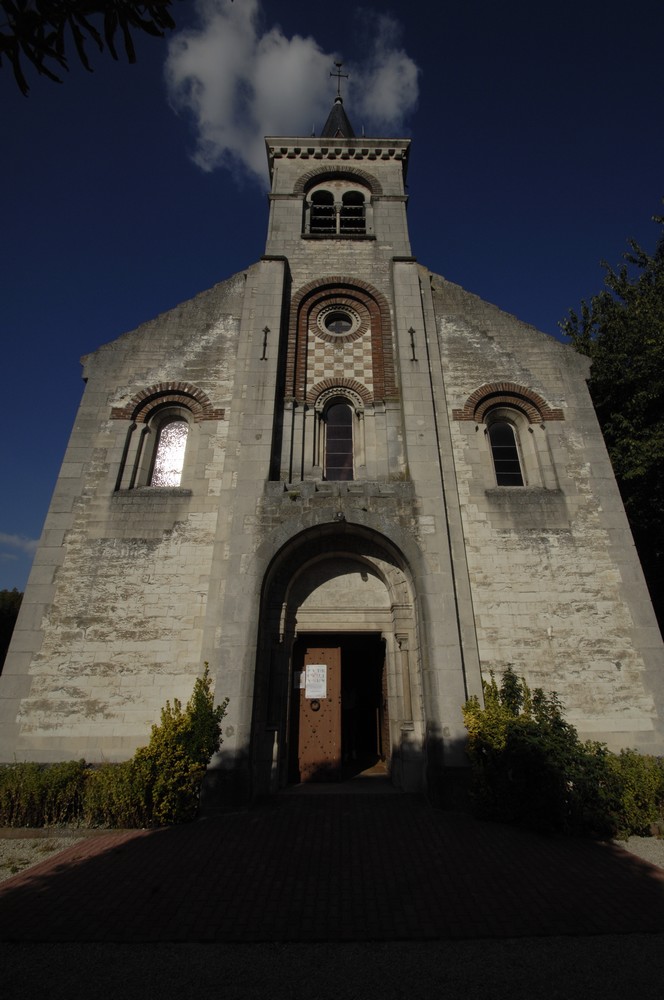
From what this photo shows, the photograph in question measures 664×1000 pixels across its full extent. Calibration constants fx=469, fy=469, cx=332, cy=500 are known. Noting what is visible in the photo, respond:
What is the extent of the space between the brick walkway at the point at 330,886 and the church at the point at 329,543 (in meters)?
1.45

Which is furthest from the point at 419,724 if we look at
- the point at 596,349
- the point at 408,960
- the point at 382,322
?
the point at 596,349

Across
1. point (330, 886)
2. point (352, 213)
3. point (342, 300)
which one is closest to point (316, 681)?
point (330, 886)

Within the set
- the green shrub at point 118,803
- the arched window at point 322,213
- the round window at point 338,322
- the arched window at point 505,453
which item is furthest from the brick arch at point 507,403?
the green shrub at point 118,803

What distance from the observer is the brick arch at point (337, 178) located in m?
15.8

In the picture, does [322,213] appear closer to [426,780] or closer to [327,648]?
[327,648]

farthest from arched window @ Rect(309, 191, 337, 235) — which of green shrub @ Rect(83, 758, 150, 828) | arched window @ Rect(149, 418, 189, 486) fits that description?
green shrub @ Rect(83, 758, 150, 828)

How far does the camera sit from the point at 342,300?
44.4 feet

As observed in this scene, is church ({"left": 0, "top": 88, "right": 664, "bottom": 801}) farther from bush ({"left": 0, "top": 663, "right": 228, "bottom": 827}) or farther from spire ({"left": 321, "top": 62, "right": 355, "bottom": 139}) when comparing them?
spire ({"left": 321, "top": 62, "right": 355, "bottom": 139})

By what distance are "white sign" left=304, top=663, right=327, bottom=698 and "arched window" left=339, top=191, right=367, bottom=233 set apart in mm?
13420

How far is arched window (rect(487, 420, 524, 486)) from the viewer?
11320mm

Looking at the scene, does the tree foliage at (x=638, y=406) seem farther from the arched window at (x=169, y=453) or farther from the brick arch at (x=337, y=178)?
the arched window at (x=169, y=453)

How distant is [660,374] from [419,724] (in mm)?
11314

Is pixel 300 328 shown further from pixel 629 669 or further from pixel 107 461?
pixel 629 669

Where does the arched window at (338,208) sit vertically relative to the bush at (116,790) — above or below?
above
